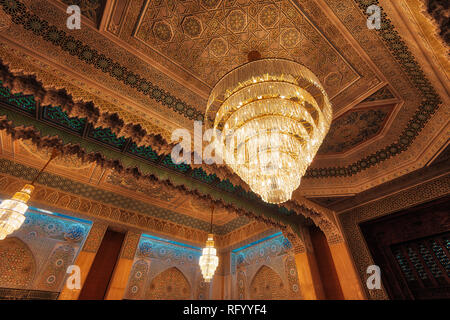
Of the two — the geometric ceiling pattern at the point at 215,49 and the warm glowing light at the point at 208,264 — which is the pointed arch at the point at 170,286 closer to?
the warm glowing light at the point at 208,264

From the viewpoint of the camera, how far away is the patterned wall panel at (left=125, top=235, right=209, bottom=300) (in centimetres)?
529

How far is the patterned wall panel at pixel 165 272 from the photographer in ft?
17.3

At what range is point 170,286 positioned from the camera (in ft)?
18.5

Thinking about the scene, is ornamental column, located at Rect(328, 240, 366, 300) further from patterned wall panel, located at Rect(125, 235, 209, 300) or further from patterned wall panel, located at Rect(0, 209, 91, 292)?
patterned wall panel, located at Rect(0, 209, 91, 292)

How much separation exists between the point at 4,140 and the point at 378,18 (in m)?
5.69

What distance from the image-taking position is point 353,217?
4.55m

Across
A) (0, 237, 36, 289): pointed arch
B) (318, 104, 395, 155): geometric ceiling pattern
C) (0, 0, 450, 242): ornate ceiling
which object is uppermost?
(318, 104, 395, 155): geometric ceiling pattern

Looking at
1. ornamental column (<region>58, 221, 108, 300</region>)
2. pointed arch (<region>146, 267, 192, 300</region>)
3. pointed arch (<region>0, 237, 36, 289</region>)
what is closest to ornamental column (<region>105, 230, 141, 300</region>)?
ornamental column (<region>58, 221, 108, 300</region>)

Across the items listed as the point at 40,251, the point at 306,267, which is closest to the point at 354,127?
the point at 306,267

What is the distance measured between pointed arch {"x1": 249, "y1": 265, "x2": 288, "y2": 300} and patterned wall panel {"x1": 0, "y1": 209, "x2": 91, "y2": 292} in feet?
13.4

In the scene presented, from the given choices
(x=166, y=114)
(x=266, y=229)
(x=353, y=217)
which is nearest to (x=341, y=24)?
(x=166, y=114)

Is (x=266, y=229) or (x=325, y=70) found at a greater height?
(x=325, y=70)
